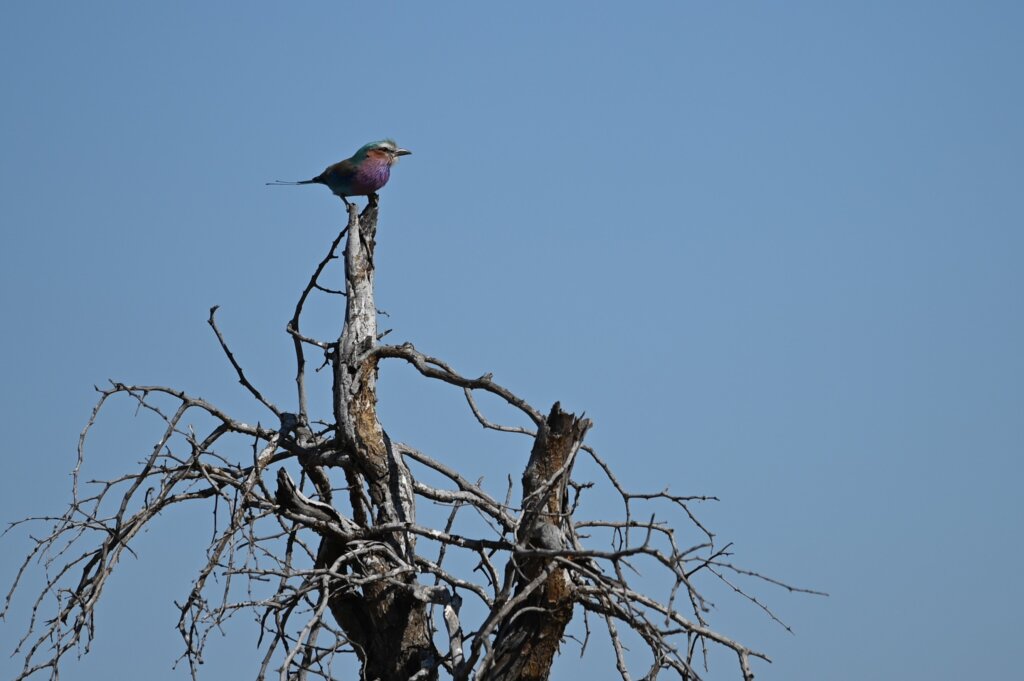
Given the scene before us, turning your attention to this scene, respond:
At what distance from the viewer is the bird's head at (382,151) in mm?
6051

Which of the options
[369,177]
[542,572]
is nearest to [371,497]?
[542,572]

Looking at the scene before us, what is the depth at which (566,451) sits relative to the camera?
199 inches

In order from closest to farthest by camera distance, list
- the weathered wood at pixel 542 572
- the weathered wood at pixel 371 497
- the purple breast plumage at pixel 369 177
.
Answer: the weathered wood at pixel 542 572
the weathered wood at pixel 371 497
the purple breast plumage at pixel 369 177

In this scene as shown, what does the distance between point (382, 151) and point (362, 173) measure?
0.18m

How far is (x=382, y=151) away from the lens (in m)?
6.11

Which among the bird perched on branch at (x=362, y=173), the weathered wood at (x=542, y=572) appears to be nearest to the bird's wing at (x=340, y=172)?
the bird perched on branch at (x=362, y=173)

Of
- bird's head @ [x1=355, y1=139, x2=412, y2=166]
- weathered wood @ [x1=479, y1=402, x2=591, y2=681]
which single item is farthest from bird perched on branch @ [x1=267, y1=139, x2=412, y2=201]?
weathered wood @ [x1=479, y1=402, x2=591, y2=681]

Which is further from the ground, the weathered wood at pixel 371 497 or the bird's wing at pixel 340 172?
the bird's wing at pixel 340 172

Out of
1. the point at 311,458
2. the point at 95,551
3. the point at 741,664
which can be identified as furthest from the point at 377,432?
the point at 741,664

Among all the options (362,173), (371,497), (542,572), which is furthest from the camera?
(362,173)

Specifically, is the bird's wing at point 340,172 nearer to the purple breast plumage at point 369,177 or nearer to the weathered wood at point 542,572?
the purple breast plumage at point 369,177

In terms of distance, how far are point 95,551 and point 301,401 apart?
1.05 m

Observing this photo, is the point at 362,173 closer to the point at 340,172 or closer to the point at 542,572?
the point at 340,172

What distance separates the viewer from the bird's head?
605cm
